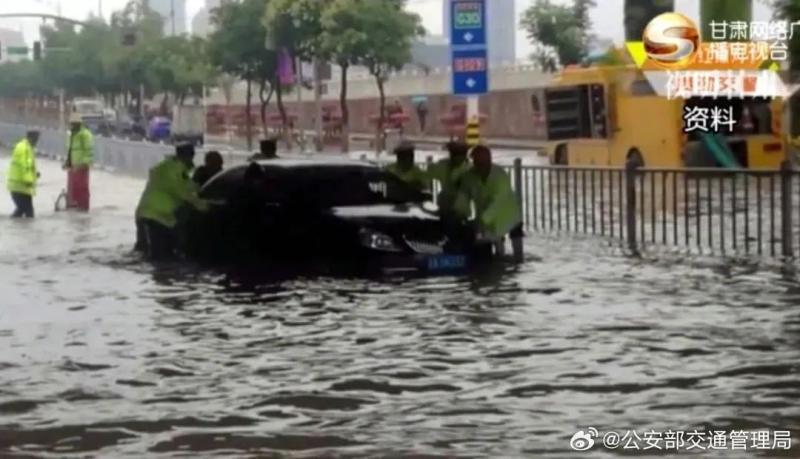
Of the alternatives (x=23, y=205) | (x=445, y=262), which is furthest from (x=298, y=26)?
(x=445, y=262)

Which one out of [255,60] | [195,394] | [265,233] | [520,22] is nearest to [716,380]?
[195,394]

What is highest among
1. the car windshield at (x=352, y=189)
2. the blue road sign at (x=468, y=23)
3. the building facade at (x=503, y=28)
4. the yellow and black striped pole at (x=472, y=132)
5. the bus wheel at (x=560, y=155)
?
the building facade at (x=503, y=28)

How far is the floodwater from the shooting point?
8.95 metres

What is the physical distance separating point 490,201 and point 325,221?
1742mm

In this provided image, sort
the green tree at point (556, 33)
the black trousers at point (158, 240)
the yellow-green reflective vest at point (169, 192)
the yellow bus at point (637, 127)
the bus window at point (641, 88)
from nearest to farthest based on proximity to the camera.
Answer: the yellow-green reflective vest at point (169, 192) < the black trousers at point (158, 240) < the yellow bus at point (637, 127) < the bus window at point (641, 88) < the green tree at point (556, 33)

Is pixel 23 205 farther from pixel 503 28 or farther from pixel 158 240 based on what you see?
pixel 503 28

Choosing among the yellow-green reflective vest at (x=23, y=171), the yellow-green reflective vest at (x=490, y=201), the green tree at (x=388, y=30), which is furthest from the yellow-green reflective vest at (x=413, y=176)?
the green tree at (x=388, y=30)

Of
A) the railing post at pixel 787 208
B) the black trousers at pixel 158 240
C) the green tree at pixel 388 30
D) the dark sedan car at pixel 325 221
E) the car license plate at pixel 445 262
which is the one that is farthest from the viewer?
the green tree at pixel 388 30

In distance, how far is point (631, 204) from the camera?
19.1 meters

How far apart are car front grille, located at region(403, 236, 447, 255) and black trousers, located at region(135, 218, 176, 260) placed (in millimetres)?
3891

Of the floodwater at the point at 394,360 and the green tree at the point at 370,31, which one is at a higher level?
the green tree at the point at 370,31

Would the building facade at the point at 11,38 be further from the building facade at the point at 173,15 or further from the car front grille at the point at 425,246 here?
the car front grille at the point at 425,246

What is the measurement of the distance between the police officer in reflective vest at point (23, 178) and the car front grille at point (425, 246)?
12.5 m

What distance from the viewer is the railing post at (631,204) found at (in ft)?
62.0
